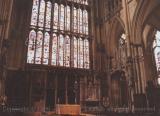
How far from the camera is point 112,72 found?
17094mm

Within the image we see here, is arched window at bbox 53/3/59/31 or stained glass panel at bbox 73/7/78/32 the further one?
stained glass panel at bbox 73/7/78/32

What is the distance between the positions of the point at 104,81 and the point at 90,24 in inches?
231

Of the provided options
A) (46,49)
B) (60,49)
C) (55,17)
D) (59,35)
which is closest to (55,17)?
(55,17)

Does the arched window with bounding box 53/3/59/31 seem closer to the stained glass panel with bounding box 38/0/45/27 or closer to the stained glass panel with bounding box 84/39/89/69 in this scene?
the stained glass panel with bounding box 38/0/45/27

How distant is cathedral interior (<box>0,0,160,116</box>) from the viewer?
1363 centimetres

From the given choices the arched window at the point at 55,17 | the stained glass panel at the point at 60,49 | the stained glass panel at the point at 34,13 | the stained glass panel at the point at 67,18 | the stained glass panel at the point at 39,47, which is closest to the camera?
the stained glass panel at the point at 39,47

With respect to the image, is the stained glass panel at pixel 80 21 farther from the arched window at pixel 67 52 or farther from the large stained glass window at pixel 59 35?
the arched window at pixel 67 52

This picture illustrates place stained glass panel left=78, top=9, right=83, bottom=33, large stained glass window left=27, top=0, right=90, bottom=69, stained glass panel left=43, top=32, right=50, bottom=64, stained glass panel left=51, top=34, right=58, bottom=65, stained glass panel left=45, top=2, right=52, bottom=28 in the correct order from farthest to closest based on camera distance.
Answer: stained glass panel left=78, top=9, right=83, bottom=33 → stained glass panel left=45, top=2, right=52, bottom=28 → stained glass panel left=51, top=34, right=58, bottom=65 → large stained glass window left=27, top=0, right=90, bottom=69 → stained glass panel left=43, top=32, right=50, bottom=64

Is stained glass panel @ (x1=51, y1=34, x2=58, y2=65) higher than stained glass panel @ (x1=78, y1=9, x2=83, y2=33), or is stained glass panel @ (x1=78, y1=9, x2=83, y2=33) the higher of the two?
stained glass panel @ (x1=78, y1=9, x2=83, y2=33)

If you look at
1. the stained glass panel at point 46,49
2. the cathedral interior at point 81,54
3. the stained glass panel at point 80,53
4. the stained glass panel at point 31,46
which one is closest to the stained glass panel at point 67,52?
the cathedral interior at point 81,54

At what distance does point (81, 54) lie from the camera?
18.3 metres

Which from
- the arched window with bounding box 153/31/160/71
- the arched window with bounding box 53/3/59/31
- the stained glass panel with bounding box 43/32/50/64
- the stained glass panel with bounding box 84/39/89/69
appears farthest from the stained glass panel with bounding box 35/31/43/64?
the arched window with bounding box 153/31/160/71

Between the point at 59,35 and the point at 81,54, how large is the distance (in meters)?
2.57

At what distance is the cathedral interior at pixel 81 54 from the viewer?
13.6 m
